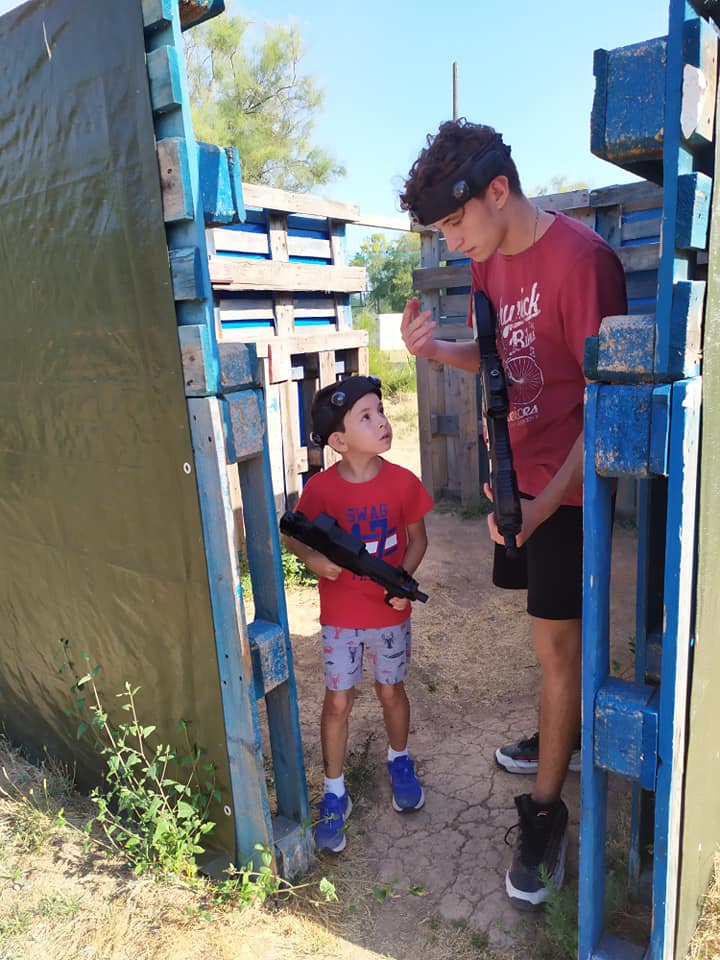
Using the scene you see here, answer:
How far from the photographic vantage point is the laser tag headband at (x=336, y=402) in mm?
2664

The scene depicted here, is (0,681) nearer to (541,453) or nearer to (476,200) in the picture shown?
(541,453)

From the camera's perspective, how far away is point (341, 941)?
89.9 inches

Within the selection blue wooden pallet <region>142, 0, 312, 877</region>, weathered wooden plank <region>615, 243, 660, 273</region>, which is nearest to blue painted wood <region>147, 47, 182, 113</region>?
blue wooden pallet <region>142, 0, 312, 877</region>

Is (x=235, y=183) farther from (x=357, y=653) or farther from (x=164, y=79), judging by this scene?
(x=357, y=653)

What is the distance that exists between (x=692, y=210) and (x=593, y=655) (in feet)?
3.32

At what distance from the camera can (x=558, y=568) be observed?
7.52 ft

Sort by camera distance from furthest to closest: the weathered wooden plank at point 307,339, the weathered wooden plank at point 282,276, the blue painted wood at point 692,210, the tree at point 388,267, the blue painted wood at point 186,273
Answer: the tree at point 388,267, the weathered wooden plank at point 307,339, the weathered wooden plank at point 282,276, the blue painted wood at point 186,273, the blue painted wood at point 692,210

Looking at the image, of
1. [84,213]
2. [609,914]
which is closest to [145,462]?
[84,213]

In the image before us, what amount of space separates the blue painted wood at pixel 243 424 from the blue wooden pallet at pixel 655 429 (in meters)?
0.98

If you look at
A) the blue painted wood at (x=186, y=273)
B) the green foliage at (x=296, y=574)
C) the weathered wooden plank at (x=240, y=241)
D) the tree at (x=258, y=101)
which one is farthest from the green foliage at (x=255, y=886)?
the tree at (x=258, y=101)

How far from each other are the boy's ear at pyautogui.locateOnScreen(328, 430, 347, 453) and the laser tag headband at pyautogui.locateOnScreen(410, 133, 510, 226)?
0.81 metres

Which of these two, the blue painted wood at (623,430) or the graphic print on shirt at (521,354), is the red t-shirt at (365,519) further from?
the blue painted wood at (623,430)

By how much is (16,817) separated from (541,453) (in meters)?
2.40

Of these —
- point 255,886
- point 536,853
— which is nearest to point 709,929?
point 536,853
